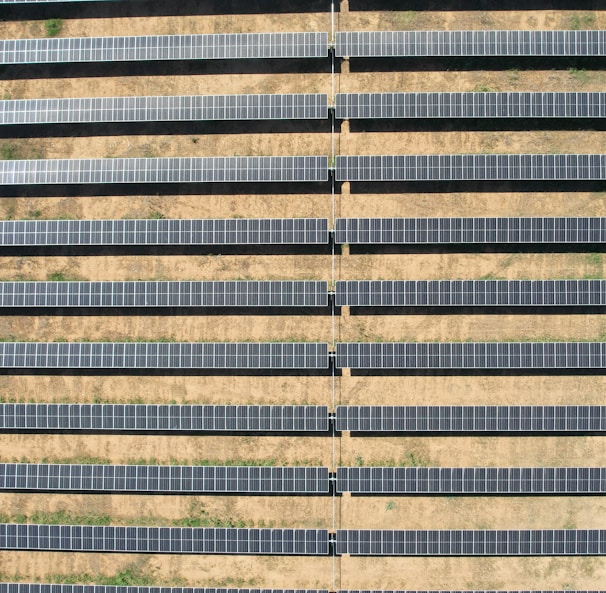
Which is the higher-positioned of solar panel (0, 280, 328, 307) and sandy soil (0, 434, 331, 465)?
solar panel (0, 280, 328, 307)

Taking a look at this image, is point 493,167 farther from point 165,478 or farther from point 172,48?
point 165,478

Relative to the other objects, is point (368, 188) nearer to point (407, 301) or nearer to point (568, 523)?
point (407, 301)

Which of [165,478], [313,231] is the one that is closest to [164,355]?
[165,478]

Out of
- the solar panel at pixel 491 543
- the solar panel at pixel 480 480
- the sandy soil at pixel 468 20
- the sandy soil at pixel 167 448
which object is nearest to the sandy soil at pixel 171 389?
the sandy soil at pixel 167 448

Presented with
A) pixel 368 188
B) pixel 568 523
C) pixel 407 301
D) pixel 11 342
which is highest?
pixel 368 188

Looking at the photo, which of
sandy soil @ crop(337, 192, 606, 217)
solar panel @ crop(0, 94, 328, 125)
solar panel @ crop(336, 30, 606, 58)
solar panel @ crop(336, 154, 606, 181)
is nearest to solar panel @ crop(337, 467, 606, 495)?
sandy soil @ crop(337, 192, 606, 217)

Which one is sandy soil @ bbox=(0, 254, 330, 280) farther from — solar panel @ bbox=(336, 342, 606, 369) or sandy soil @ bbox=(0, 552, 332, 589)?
sandy soil @ bbox=(0, 552, 332, 589)

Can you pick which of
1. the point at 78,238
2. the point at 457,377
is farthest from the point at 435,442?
the point at 78,238
